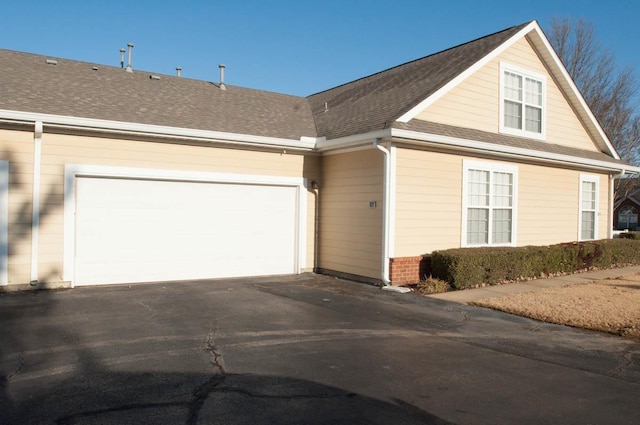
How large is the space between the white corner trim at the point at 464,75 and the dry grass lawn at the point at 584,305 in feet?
14.8

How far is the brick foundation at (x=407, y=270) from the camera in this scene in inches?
441

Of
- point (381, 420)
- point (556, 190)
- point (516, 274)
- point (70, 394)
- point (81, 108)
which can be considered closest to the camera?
point (381, 420)

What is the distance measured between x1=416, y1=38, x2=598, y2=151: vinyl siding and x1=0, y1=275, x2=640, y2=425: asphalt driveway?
5447 mm

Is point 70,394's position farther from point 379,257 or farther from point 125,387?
point 379,257

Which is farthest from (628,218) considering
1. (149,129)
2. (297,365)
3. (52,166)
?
(297,365)

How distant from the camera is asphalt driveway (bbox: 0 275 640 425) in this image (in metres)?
4.46

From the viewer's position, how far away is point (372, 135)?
1123 centimetres

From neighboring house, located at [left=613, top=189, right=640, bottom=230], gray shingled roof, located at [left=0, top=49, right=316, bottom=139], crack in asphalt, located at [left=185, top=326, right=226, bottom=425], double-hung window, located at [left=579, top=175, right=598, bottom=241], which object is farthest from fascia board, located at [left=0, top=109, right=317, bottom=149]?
neighboring house, located at [left=613, top=189, right=640, bottom=230]

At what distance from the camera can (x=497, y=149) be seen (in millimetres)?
12719

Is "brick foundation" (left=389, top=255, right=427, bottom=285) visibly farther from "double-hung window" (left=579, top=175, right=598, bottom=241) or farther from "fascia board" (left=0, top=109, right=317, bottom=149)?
"double-hung window" (left=579, top=175, right=598, bottom=241)

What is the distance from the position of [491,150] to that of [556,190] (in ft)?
12.7

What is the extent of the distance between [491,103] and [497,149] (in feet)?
5.25

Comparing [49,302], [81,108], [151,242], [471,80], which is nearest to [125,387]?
[49,302]

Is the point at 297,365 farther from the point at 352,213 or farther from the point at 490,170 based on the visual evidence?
the point at 490,170
